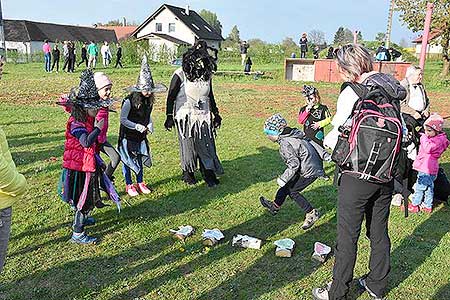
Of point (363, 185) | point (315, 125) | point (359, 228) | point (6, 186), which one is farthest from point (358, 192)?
point (315, 125)

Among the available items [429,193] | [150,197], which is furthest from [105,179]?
[429,193]

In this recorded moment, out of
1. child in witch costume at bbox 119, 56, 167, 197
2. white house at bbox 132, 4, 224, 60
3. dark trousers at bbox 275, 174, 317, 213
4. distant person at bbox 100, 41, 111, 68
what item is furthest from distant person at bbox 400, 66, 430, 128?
white house at bbox 132, 4, 224, 60

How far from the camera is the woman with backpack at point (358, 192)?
316cm

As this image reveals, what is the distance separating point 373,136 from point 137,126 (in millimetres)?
3362

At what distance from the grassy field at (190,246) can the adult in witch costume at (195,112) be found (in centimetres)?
31

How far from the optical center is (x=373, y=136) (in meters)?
3.06

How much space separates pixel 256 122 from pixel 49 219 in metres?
7.13

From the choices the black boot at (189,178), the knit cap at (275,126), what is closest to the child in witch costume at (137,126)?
the black boot at (189,178)

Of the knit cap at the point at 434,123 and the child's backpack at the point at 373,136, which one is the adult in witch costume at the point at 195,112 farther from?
the child's backpack at the point at 373,136

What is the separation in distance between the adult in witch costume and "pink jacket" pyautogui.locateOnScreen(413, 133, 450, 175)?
8.73ft

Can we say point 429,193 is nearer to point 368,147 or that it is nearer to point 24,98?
point 368,147

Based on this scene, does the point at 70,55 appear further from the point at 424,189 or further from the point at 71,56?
the point at 424,189

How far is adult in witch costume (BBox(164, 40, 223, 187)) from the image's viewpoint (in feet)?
19.8

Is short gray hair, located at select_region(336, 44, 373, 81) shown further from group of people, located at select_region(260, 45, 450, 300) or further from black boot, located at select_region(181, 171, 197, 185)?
black boot, located at select_region(181, 171, 197, 185)
